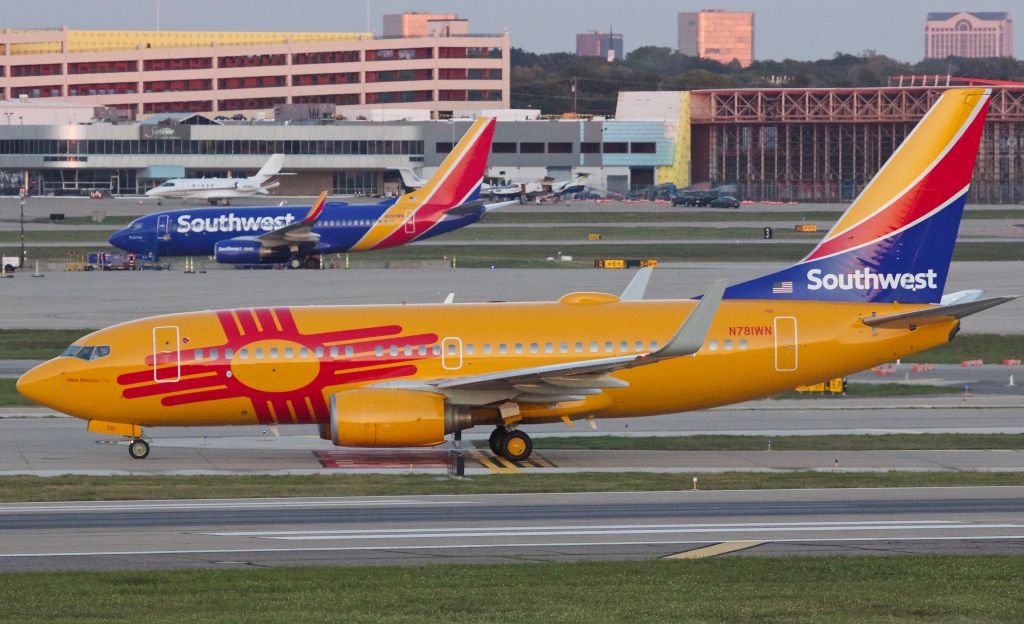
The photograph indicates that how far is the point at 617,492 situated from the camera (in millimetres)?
30062

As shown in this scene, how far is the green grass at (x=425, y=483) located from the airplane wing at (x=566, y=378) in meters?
2.04

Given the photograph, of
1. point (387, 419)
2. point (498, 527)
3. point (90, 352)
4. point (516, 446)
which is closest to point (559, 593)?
point (498, 527)

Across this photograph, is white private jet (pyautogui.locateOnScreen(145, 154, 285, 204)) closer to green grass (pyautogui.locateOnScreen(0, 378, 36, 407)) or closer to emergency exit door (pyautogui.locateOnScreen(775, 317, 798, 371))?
green grass (pyautogui.locateOnScreen(0, 378, 36, 407))

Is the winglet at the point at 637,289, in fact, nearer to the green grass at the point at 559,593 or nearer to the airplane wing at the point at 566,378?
the airplane wing at the point at 566,378

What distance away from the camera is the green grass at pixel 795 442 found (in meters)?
35.7

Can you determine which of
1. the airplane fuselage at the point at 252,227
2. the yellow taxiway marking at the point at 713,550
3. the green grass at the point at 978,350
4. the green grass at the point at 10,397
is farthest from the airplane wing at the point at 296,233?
the yellow taxiway marking at the point at 713,550

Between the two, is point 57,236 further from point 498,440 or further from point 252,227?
point 498,440

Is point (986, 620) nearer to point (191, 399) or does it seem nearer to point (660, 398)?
point (660, 398)

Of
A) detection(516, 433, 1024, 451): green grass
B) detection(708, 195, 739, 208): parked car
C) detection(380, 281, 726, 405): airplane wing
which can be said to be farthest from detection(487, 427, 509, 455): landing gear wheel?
detection(708, 195, 739, 208): parked car

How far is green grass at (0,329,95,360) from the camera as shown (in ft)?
172

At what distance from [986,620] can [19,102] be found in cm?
19333

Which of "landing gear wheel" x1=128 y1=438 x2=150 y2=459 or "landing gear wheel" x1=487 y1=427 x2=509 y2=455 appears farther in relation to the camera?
"landing gear wheel" x1=128 y1=438 x2=150 y2=459

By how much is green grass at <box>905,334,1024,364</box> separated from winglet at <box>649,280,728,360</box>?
21216 mm

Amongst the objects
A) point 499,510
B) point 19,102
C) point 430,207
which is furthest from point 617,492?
point 19,102
